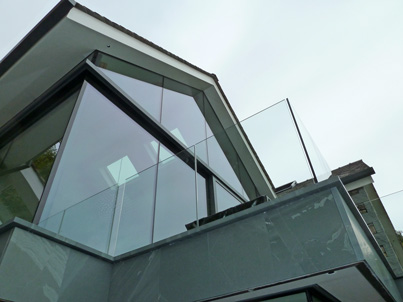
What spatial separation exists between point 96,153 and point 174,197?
1.45 metres

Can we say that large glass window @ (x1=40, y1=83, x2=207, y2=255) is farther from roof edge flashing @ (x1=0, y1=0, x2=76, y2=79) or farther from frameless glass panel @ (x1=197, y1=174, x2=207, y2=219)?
roof edge flashing @ (x1=0, y1=0, x2=76, y2=79)

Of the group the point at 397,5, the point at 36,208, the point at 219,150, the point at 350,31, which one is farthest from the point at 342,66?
the point at 36,208

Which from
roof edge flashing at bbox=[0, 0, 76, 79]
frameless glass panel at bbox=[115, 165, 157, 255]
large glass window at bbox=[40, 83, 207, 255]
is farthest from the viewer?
roof edge flashing at bbox=[0, 0, 76, 79]

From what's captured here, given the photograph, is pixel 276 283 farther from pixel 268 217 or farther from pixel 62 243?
pixel 62 243

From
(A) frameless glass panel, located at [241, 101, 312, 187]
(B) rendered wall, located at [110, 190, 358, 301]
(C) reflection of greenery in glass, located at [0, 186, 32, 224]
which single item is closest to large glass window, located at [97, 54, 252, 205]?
(A) frameless glass panel, located at [241, 101, 312, 187]

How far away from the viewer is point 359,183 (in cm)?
421

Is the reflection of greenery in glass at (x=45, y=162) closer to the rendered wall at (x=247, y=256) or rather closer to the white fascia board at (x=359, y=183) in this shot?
the rendered wall at (x=247, y=256)

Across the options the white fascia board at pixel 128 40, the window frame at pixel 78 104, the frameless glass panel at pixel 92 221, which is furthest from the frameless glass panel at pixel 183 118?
the frameless glass panel at pixel 92 221

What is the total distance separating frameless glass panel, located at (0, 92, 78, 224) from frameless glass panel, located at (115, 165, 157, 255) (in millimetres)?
1005

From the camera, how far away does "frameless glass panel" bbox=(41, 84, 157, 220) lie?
11.6 feet

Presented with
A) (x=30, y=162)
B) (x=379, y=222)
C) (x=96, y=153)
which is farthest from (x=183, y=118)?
(x=379, y=222)

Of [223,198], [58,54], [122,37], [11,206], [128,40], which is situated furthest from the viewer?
[128,40]

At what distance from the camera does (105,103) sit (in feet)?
16.8

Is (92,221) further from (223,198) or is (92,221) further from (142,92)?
(142,92)
